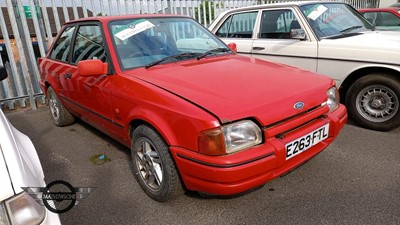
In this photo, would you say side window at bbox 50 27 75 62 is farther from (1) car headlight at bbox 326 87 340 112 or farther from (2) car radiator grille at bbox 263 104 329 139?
(1) car headlight at bbox 326 87 340 112

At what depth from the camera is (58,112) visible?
4.49m

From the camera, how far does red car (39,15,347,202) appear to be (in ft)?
6.63

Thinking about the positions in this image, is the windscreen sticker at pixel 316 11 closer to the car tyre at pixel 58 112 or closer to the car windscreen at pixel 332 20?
the car windscreen at pixel 332 20

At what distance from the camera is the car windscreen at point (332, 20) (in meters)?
4.29

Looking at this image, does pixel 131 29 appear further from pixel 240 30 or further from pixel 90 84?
pixel 240 30

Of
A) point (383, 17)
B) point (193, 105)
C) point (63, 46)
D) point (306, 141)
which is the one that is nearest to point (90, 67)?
point (193, 105)

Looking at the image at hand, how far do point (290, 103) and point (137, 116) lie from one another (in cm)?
124

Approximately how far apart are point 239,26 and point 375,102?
2557 millimetres

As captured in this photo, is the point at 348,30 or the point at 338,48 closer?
the point at 338,48

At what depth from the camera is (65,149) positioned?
385cm

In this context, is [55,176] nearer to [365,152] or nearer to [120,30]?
[120,30]

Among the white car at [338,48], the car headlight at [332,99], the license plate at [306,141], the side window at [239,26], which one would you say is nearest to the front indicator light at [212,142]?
the license plate at [306,141]

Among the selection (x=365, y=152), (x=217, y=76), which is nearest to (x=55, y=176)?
(x=217, y=76)

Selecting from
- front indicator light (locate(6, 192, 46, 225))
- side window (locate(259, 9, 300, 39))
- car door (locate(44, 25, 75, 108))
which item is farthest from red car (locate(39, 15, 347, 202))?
side window (locate(259, 9, 300, 39))
